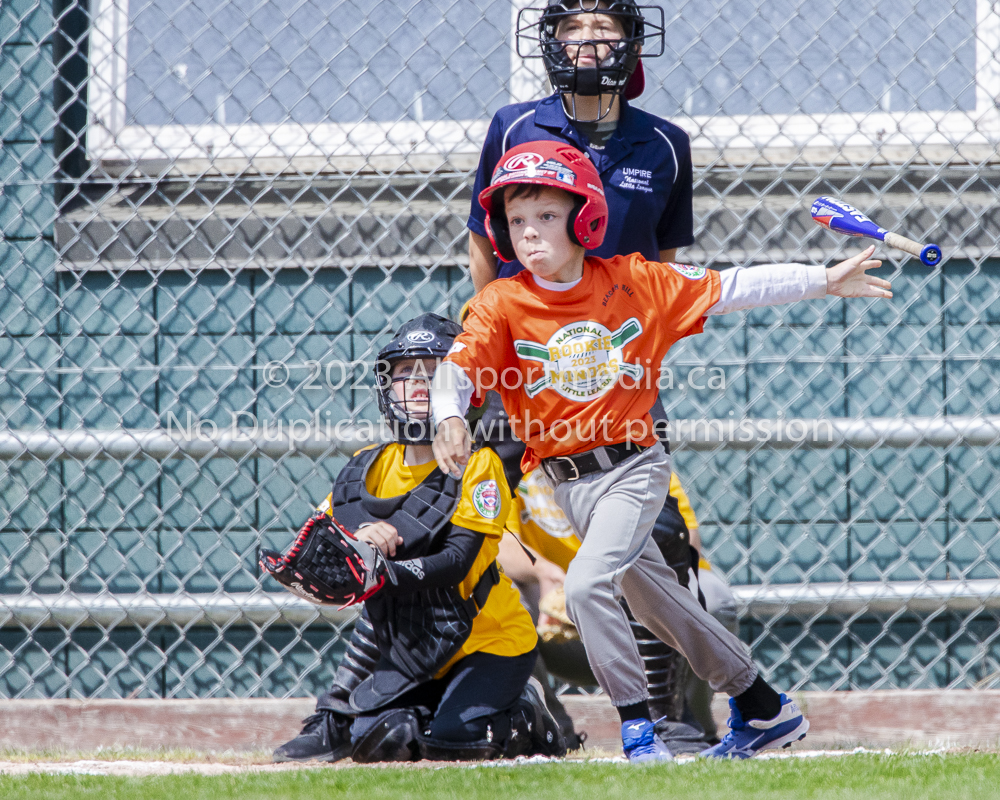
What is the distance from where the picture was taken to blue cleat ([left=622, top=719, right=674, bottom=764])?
7.52 ft

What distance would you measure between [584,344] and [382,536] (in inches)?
30.8

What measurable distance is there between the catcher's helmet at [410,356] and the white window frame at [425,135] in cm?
116

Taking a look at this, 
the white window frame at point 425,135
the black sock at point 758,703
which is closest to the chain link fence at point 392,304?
the white window frame at point 425,135

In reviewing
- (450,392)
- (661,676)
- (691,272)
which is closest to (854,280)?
(691,272)

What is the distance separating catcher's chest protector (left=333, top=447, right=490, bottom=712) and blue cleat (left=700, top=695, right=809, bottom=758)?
2.48 ft

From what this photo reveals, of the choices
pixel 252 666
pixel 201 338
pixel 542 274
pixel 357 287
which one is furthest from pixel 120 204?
pixel 542 274

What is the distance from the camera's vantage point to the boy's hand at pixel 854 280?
7.77 feet

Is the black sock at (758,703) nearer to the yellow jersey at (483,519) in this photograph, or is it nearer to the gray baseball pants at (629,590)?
the gray baseball pants at (629,590)

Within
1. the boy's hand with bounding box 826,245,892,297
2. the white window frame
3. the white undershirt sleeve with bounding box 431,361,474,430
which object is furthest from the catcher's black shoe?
the white window frame

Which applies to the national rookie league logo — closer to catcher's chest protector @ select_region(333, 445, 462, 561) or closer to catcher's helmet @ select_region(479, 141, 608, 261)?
catcher's helmet @ select_region(479, 141, 608, 261)

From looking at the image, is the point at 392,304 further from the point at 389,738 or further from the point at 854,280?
the point at 854,280

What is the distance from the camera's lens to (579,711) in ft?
10.7

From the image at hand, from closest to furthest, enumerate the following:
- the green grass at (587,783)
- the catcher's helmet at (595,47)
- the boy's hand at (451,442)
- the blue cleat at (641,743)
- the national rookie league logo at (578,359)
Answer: the green grass at (587,783) → the boy's hand at (451,442) → the blue cleat at (641,743) → the national rookie league logo at (578,359) → the catcher's helmet at (595,47)

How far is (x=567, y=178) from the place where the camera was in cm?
236
